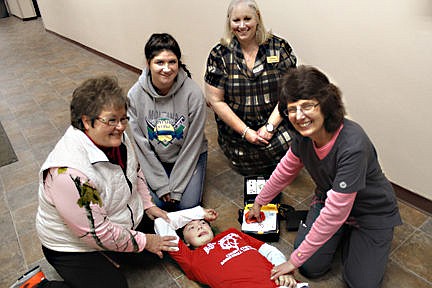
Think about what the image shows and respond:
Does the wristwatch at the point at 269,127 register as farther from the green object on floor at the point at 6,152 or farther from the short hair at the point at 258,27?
the green object on floor at the point at 6,152

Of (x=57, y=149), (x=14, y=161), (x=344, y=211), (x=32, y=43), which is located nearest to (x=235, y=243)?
(x=344, y=211)

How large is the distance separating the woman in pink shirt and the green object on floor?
2.19 m

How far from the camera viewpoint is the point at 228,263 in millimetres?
1539

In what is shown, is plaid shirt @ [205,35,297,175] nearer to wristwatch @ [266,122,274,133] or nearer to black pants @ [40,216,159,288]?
wristwatch @ [266,122,274,133]

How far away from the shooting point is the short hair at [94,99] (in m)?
1.32

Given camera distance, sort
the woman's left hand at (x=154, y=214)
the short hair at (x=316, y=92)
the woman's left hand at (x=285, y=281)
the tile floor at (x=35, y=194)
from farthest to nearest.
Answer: the woman's left hand at (x=154, y=214), the tile floor at (x=35, y=194), the woman's left hand at (x=285, y=281), the short hair at (x=316, y=92)

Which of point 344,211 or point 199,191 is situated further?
point 199,191

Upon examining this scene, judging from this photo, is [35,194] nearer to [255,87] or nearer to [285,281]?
[255,87]

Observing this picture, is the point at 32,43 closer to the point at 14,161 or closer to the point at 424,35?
the point at 14,161

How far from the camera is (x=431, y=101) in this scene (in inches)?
69.1

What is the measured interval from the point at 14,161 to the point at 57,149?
5.92 ft

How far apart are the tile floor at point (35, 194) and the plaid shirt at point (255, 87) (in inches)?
8.6

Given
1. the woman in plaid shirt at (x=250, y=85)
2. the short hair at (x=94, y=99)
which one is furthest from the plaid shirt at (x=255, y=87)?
the short hair at (x=94, y=99)

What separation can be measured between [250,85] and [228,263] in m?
1.08
